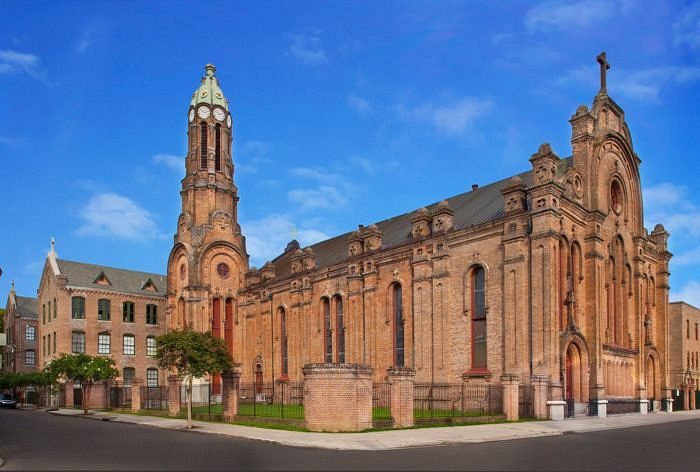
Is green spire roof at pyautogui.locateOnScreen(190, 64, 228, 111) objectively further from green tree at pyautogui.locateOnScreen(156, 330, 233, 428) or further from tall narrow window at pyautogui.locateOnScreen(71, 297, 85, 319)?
green tree at pyautogui.locateOnScreen(156, 330, 233, 428)

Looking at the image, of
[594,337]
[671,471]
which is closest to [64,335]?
[594,337]

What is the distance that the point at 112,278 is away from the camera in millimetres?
61500

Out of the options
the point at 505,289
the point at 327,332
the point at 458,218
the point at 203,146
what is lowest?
the point at 327,332

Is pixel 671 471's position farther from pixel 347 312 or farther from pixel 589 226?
pixel 347 312

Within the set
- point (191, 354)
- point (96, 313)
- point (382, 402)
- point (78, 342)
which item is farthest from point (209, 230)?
point (382, 402)

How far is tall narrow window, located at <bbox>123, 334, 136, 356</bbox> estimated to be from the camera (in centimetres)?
5962

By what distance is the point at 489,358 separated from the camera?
3334 centimetres

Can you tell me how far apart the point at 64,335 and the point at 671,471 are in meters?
52.8

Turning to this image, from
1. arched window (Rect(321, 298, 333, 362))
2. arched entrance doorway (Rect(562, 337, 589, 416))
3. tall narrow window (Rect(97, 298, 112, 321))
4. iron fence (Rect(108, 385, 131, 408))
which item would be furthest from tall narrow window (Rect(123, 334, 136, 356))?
arched entrance doorway (Rect(562, 337, 589, 416))

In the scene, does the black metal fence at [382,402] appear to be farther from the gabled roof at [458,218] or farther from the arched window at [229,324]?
the arched window at [229,324]

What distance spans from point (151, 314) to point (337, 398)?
139 feet

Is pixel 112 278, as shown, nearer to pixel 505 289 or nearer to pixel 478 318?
pixel 478 318

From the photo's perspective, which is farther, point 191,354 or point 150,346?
point 150,346

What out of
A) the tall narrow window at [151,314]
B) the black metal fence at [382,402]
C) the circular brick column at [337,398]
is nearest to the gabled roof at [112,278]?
the tall narrow window at [151,314]
